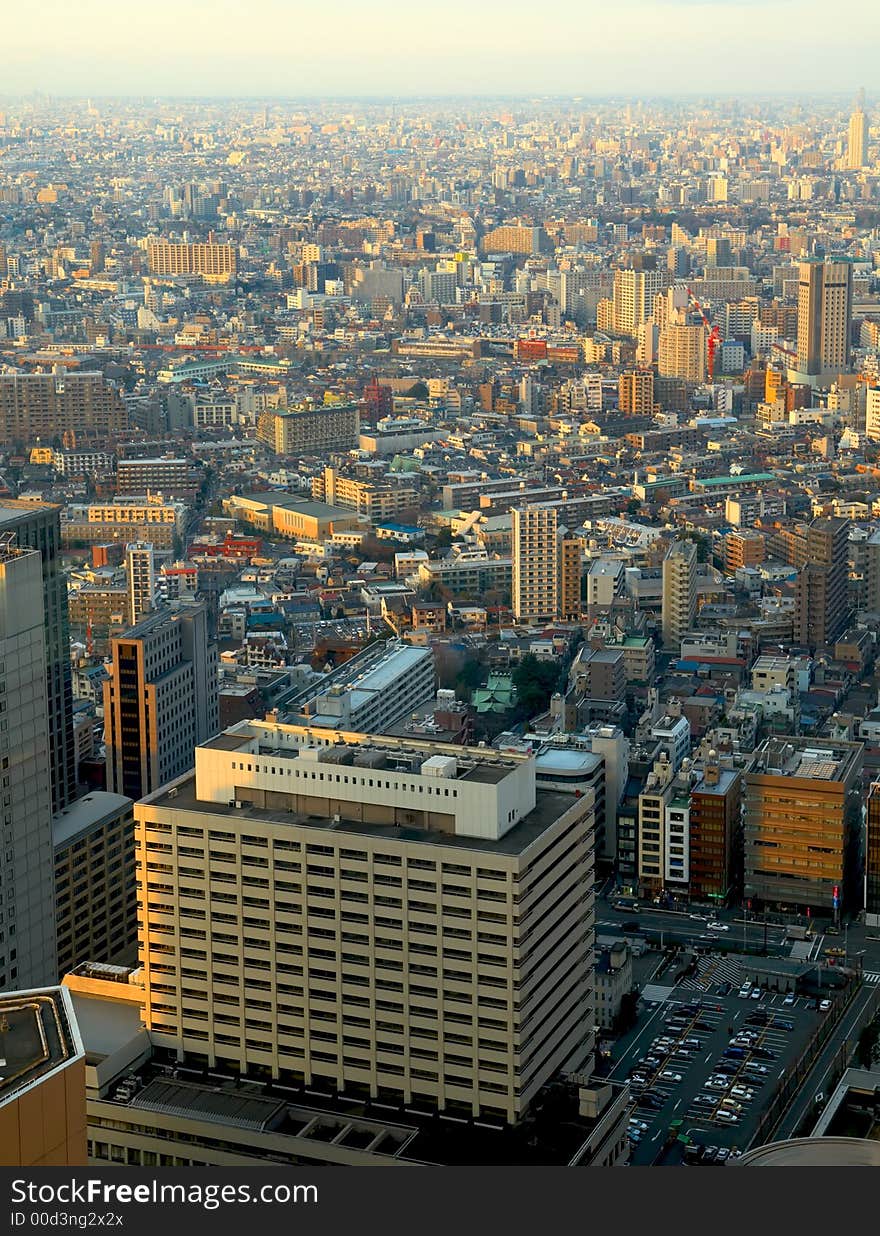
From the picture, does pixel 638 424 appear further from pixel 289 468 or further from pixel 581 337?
pixel 581 337

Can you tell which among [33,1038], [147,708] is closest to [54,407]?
[147,708]

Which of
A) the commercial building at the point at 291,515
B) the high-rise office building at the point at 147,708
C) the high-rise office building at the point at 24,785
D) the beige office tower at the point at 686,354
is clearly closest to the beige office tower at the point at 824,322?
the beige office tower at the point at 686,354

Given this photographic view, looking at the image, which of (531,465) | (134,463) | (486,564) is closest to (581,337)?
(531,465)

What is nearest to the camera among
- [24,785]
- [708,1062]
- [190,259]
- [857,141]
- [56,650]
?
[24,785]

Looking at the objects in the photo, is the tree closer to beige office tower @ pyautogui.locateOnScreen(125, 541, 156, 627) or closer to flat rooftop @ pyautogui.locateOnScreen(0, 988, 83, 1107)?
beige office tower @ pyautogui.locateOnScreen(125, 541, 156, 627)

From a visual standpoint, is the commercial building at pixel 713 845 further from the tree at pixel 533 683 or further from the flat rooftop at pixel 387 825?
the flat rooftop at pixel 387 825

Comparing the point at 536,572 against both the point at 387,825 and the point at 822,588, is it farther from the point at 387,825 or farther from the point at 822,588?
the point at 387,825

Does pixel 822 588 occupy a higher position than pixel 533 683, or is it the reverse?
pixel 822 588
